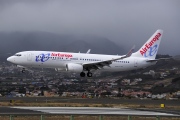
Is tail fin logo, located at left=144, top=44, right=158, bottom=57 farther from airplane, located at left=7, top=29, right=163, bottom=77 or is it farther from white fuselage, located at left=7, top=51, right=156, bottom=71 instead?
white fuselage, located at left=7, top=51, right=156, bottom=71

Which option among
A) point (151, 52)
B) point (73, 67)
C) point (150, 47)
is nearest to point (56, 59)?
point (73, 67)

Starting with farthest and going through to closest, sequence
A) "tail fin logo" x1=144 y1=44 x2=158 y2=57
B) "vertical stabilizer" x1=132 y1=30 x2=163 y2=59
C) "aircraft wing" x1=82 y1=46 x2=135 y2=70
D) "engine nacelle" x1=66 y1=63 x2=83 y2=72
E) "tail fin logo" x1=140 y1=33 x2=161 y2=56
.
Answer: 1. "tail fin logo" x1=144 y1=44 x2=158 y2=57
2. "tail fin logo" x1=140 y1=33 x2=161 y2=56
3. "vertical stabilizer" x1=132 y1=30 x2=163 y2=59
4. "aircraft wing" x1=82 y1=46 x2=135 y2=70
5. "engine nacelle" x1=66 y1=63 x2=83 y2=72

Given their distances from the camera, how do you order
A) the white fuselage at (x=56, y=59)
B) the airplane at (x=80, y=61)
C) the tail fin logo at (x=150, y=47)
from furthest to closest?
the tail fin logo at (x=150, y=47) < the airplane at (x=80, y=61) < the white fuselage at (x=56, y=59)

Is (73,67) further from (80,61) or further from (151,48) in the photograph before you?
→ (151,48)

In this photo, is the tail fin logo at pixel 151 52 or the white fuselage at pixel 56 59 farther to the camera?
the tail fin logo at pixel 151 52

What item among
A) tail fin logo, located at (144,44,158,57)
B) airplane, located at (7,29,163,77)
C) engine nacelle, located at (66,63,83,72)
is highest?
tail fin logo, located at (144,44,158,57)

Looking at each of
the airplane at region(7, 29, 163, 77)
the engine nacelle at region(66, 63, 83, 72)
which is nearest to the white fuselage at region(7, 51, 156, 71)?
the airplane at region(7, 29, 163, 77)

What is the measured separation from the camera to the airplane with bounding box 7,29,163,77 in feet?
300

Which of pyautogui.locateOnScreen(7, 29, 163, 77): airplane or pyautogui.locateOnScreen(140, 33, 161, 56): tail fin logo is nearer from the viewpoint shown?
pyautogui.locateOnScreen(7, 29, 163, 77): airplane

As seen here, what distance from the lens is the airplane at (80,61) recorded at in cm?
9131

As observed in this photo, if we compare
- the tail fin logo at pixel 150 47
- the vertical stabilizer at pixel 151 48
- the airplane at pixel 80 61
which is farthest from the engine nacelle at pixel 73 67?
the tail fin logo at pixel 150 47

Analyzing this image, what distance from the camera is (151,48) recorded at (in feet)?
358

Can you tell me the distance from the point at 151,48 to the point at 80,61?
68.1 ft

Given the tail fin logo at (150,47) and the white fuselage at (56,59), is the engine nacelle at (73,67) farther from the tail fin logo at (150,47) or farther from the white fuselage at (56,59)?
the tail fin logo at (150,47)
